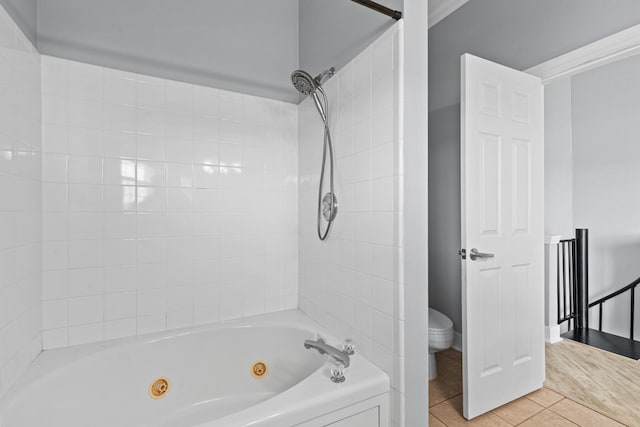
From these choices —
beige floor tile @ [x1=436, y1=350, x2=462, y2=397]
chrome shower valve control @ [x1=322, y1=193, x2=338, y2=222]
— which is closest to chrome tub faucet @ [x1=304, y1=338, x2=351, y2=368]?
chrome shower valve control @ [x1=322, y1=193, x2=338, y2=222]

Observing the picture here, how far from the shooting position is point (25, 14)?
1351mm

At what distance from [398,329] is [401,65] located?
104cm

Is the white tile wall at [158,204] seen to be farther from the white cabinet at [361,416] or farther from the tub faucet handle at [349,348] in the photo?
the white cabinet at [361,416]

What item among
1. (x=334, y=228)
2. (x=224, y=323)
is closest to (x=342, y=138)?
(x=334, y=228)

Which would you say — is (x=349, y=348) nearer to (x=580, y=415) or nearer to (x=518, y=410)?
(x=518, y=410)

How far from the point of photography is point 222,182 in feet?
6.11

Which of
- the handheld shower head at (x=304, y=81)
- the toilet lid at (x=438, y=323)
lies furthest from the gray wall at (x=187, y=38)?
the toilet lid at (x=438, y=323)

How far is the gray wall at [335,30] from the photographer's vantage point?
4.61 ft

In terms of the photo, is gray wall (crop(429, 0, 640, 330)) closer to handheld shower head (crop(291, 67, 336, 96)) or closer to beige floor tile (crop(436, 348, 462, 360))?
beige floor tile (crop(436, 348, 462, 360))

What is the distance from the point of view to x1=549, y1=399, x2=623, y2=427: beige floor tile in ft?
5.40

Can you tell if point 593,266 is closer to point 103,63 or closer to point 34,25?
point 103,63

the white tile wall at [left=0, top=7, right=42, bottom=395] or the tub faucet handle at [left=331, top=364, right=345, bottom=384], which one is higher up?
the white tile wall at [left=0, top=7, right=42, bottom=395]

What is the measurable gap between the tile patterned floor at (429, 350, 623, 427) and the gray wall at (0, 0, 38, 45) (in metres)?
2.67

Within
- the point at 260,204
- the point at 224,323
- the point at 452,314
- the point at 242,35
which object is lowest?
the point at 452,314
